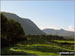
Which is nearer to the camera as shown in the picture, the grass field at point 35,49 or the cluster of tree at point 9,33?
the grass field at point 35,49

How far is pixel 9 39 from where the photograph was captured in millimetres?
32656

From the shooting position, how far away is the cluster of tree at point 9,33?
29.9 meters

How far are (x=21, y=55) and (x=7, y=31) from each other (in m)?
14.9

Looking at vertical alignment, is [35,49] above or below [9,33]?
below

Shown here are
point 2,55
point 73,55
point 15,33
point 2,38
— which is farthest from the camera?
point 15,33

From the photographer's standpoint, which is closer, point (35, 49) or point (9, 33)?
point (35, 49)

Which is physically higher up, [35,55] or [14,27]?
[14,27]

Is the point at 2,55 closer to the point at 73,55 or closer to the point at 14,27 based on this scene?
the point at 73,55

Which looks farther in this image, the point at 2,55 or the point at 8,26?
the point at 8,26

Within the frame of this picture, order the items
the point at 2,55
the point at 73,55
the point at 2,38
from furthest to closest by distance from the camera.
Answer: the point at 2,38
the point at 2,55
the point at 73,55

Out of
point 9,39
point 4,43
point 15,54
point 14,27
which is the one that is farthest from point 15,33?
point 15,54

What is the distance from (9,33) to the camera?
33469mm

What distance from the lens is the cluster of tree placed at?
29859 millimetres

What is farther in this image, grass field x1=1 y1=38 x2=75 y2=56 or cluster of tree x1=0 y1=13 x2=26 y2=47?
cluster of tree x1=0 y1=13 x2=26 y2=47
